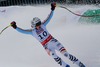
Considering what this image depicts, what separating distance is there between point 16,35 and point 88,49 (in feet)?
10.8

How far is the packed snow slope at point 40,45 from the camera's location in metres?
8.16

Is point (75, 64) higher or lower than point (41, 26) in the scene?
lower

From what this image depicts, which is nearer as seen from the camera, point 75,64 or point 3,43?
point 75,64

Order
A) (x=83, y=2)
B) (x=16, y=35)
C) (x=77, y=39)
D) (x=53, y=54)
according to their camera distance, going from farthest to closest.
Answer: (x=83, y=2), (x=16, y=35), (x=77, y=39), (x=53, y=54)

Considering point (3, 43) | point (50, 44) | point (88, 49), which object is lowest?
point (3, 43)

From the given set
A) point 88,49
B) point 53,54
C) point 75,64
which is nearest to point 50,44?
point 53,54

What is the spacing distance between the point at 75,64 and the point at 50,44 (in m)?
0.71

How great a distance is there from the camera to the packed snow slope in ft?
26.8

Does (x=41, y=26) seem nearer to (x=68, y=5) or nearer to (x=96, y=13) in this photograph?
(x=96, y=13)

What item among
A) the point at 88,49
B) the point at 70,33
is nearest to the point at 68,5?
the point at 70,33

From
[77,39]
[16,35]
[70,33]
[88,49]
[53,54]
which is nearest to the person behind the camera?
[53,54]

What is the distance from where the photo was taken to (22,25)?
37.5ft

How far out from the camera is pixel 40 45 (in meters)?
9.59

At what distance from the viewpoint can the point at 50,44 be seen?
7.00m
